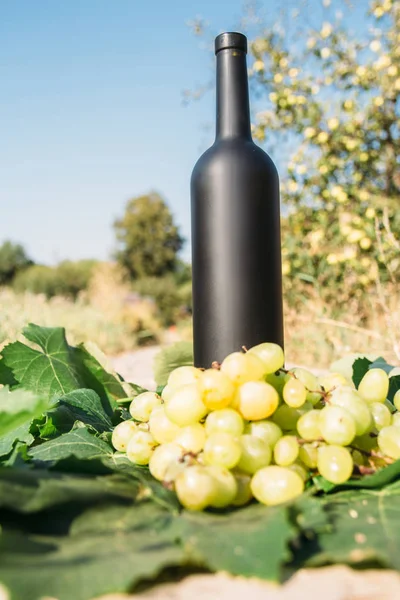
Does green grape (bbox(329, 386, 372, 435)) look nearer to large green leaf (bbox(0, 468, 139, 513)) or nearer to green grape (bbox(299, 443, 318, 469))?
green grape (bbox(299, 443, 318, 469))

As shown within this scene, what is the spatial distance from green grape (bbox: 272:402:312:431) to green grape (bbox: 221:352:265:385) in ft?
0.24

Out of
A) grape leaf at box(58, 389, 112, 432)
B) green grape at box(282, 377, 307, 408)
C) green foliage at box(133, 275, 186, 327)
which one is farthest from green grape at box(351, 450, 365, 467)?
green foliage at box(133, 275, 186, 327)

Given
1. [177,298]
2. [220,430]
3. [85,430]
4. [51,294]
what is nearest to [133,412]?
[85,430]

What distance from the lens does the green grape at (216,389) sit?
2.40ft

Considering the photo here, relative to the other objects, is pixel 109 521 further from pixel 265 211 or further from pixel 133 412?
pixel 265 211

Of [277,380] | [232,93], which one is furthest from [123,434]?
[232,93]

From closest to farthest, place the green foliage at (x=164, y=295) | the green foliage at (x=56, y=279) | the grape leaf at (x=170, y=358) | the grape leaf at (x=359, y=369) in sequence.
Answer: the grape leaf at (x=359, y=369)
the grape leaf at (x=170, y=358)
the green foliage at (x=164, y=295)
the green foliage at (x=56, y=279)

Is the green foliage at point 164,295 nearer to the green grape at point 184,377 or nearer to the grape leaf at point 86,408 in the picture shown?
the grape leaf at point 86,408

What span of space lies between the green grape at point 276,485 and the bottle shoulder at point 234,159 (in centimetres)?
58

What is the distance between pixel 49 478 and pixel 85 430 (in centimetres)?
28

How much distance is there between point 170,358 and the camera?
141 centimetres

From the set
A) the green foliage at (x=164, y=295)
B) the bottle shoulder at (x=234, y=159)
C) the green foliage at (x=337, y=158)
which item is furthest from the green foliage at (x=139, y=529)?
the green foliage at (x=164, y=295)

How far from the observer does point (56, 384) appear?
1161mm

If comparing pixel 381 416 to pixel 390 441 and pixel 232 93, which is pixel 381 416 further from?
pixel 232 93
